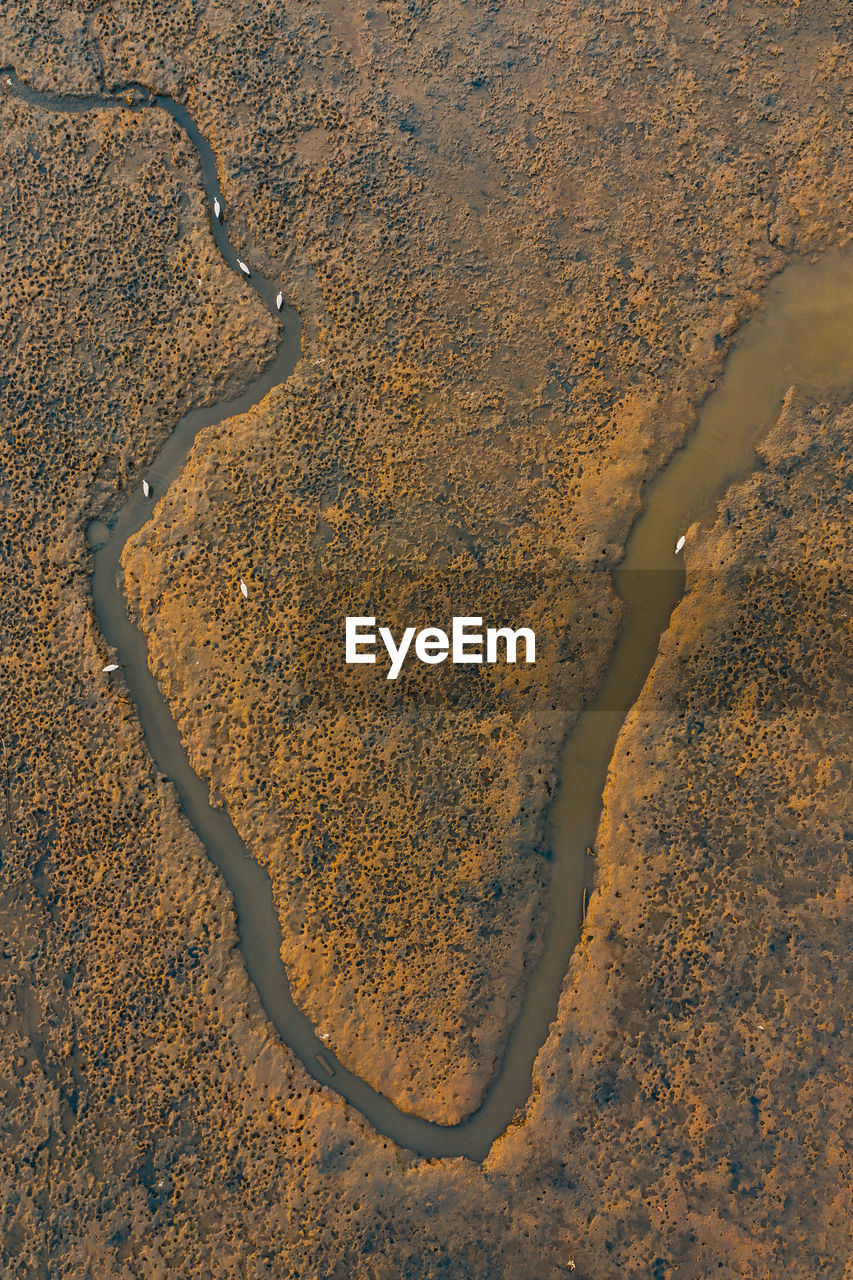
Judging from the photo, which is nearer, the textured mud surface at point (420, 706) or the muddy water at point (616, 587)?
the textured mud surface at point (420, 706)

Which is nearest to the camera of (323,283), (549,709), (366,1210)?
(366,1210)

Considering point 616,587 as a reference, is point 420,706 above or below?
below

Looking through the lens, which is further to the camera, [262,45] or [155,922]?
[262,45]

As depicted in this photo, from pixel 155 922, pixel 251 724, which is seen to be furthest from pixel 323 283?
pixel 155 922

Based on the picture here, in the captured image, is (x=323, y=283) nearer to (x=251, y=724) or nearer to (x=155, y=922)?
(x=251, y=724)

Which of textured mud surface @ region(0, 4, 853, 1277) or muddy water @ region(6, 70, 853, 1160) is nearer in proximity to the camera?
textured mud surface @ region(0, 4, 853, 1277)
